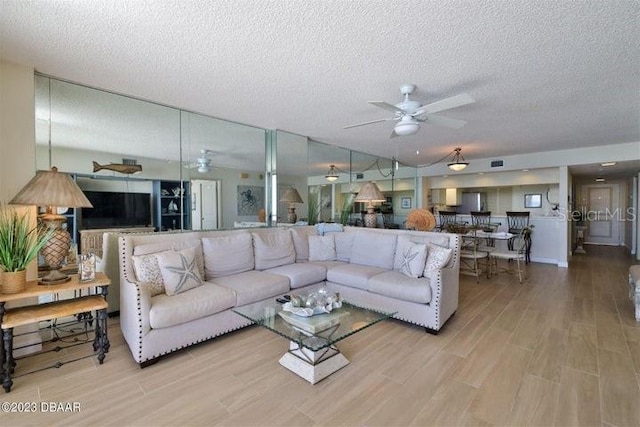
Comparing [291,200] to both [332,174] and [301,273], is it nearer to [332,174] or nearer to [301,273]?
[332,174]

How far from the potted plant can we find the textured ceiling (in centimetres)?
137

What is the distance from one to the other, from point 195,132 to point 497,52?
11.3ft

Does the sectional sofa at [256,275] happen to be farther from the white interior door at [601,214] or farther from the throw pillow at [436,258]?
the white interior door at [601,214]

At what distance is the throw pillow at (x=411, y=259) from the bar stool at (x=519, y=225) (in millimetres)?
4463

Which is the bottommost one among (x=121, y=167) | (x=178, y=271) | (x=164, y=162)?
(x=178, y=271)

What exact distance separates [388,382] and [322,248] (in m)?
2.29

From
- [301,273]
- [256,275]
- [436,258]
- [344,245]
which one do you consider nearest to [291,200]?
[344,245]

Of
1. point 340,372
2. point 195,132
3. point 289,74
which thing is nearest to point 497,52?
point 289,74

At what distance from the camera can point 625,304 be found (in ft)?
12.2

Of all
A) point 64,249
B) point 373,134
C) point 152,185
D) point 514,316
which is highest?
point 373,134

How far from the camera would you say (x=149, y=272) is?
8.46 feet

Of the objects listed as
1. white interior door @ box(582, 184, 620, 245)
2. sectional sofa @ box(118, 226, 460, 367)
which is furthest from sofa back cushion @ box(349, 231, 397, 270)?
white interior door @ box(582, 184, 620, 245)

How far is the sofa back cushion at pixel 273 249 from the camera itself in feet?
11.8

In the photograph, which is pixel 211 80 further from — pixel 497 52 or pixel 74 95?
pixel 497 52
